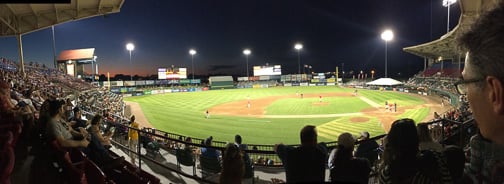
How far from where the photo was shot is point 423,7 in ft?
272

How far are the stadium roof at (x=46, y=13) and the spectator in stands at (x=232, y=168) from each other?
53.4 feet

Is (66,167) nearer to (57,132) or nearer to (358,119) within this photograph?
(57,132)

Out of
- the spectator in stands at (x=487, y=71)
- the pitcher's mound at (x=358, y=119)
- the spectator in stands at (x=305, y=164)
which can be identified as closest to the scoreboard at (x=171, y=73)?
the pitcher's mound at (x=358, y=119)

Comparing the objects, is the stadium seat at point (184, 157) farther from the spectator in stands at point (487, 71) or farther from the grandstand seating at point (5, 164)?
the spectator in stands at point (487, 71)

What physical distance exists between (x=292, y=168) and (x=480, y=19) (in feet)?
8.36

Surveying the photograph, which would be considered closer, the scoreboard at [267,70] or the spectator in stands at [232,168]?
the spectator in stands at [232,168]

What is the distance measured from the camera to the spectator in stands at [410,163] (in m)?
2.02

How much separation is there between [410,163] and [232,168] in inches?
79.9

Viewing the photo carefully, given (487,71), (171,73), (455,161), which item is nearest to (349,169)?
(455,161)

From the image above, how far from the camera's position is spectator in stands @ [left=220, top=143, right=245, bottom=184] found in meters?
3.38

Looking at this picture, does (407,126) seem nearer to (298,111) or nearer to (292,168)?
(292,168)

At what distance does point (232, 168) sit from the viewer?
3.43 metres

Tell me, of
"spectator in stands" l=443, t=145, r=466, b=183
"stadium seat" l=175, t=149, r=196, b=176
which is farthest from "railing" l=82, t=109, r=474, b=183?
"spectator in stands" l=443, t=145, r=466, b=183

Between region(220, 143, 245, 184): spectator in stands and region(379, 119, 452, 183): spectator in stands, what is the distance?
5.81ft
